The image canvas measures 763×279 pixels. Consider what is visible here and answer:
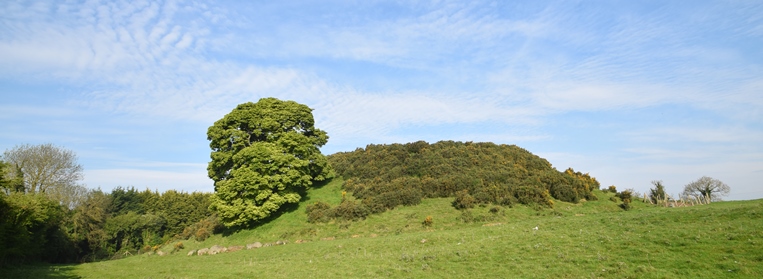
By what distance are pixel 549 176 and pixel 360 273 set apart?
28449 millimetres

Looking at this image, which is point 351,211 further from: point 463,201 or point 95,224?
point 95,224

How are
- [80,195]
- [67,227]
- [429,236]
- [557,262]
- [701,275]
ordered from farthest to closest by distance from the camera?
[80,195] < [67,227] < [429,236] < [557,262] < [701,275]

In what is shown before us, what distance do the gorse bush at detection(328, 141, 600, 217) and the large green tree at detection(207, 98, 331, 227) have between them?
6.07 meters

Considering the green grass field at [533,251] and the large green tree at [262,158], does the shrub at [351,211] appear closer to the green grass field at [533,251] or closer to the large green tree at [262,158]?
the green grass field at [533,251]

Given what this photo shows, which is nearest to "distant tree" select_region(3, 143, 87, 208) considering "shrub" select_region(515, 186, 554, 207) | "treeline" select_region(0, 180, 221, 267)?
"treeline" select_region(0, 180, 221, 267)

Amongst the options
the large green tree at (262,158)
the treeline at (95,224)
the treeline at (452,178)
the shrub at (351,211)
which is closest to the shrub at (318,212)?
the treeline at (452,178)

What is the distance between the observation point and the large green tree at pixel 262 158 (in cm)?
3666

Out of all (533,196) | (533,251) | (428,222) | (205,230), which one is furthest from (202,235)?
(533,251)

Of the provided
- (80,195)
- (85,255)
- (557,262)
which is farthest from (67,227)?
(557,262)

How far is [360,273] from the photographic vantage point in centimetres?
1764

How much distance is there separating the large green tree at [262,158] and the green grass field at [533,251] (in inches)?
313

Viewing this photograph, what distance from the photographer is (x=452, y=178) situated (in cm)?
3881

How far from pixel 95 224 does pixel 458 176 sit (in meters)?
49.4

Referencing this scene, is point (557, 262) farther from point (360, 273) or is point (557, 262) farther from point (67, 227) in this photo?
point (67, 227)
